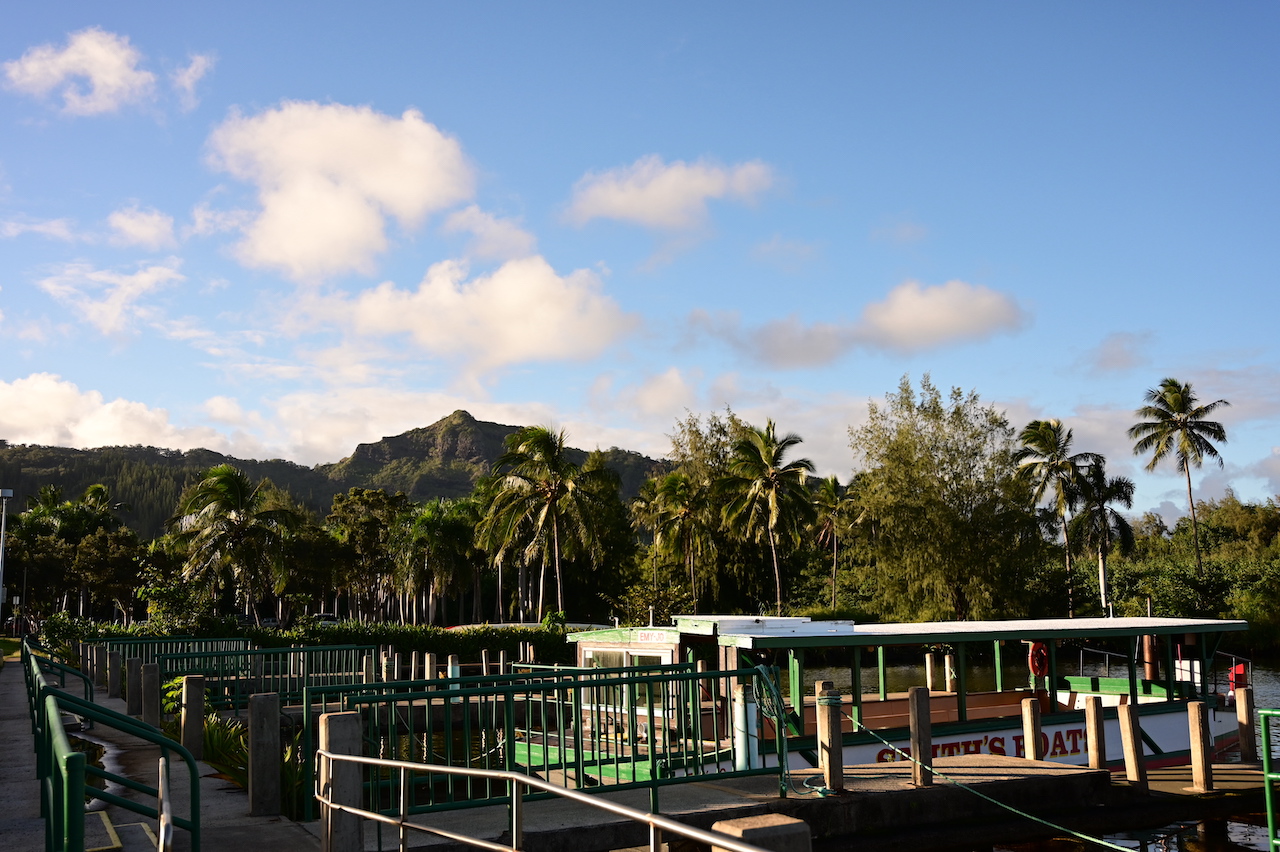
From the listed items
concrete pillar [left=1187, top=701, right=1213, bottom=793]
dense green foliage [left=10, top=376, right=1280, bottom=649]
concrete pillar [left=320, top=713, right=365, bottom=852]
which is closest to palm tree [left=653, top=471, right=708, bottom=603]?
dense green foliage [left=10, top=376, right=1280, bottom=649]

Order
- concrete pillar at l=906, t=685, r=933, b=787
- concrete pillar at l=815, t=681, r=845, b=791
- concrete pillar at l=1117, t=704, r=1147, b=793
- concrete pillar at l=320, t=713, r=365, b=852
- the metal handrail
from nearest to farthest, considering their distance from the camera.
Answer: the metal handrail
concrete pillar at l=320, t=713, r=365, b=852
concrete pillar at l=815, t=681, r=845, b=791
concrete pillar at l=906, t=685, r=933, b=787
concrete pillar at l=1117, t=704, r=1147, b=793

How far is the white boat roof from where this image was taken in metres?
14.2

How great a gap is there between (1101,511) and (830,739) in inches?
2040

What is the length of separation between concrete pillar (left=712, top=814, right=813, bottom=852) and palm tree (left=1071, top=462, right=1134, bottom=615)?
57451 mm

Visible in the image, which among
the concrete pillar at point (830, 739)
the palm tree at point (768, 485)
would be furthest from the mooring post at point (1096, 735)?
the palm tree at point (768, 485)

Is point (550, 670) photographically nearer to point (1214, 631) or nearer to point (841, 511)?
point (1214, 631)

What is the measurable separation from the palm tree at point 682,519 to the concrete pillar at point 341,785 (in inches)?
1869

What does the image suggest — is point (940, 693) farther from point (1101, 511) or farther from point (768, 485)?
point (1101, 511)

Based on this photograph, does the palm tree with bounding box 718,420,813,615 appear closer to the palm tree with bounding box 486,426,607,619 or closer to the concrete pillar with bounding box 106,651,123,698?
the palm tree with bounding box 486,426,607,619

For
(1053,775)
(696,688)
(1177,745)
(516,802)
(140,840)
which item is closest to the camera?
(516,802)

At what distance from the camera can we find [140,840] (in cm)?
852

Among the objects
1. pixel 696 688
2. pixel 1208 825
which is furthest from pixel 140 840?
pixel 1208 825

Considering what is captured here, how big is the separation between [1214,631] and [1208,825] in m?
6.21

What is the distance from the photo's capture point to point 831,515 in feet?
209
